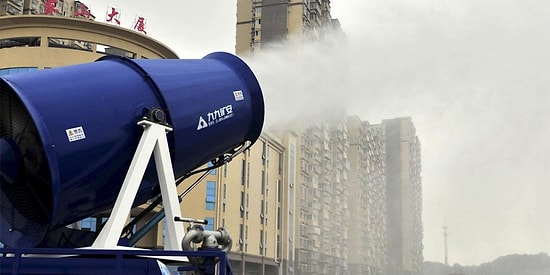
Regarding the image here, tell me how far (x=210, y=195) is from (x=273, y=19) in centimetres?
2984

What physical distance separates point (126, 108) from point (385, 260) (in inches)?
2131

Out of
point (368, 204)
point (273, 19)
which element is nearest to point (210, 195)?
point (368, 204)

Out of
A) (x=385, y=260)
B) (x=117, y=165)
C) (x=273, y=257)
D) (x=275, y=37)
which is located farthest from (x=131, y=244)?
(x=275, y=37)

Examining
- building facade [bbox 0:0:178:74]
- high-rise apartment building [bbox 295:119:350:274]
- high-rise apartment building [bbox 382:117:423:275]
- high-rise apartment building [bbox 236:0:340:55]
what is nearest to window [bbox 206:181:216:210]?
building facade [bbox 0:0:178:74]

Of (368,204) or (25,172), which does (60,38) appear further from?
(25,172)

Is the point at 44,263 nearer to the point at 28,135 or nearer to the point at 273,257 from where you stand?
the point at 28,135

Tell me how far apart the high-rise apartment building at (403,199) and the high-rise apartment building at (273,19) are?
24197mm

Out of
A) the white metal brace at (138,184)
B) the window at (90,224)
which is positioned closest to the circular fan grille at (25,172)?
the white metal brace at (138,184)

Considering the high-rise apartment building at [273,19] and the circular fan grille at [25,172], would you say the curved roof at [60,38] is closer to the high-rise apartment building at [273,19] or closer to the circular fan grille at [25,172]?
the high-rise apartment building at [273,19]

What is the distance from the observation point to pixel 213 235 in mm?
6852

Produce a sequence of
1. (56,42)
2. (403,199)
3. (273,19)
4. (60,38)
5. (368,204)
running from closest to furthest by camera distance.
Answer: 1. (60,38)
2. (56,42)
3. (403,199)
4. (368,204)
5. (273,19)

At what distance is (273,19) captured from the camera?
7475 cm

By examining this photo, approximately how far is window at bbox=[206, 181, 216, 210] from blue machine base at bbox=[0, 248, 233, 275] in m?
46.8

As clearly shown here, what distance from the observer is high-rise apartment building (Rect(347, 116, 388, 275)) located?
54.1 m
